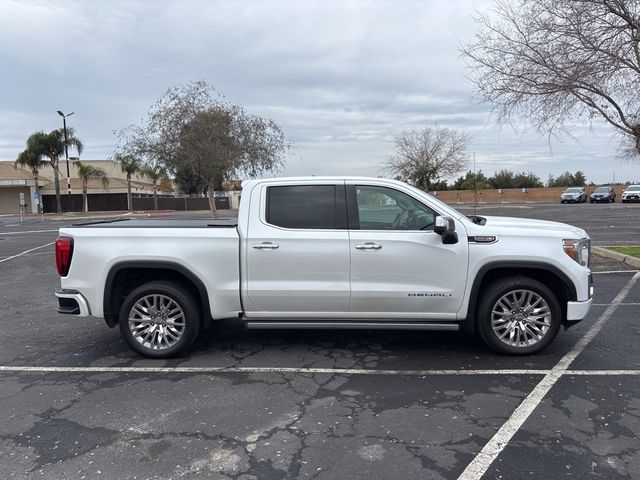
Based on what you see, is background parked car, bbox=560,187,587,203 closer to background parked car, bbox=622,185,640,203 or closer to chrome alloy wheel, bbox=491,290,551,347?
background parked car, bbox=622,185,640,203

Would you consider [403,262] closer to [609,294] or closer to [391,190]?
[391,190]

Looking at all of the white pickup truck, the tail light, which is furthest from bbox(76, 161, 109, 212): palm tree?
the white pickup truck

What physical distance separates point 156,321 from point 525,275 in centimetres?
384

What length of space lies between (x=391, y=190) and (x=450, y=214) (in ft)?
2.11

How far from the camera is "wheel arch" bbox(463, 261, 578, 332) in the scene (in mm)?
5125

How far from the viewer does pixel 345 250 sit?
5168mm

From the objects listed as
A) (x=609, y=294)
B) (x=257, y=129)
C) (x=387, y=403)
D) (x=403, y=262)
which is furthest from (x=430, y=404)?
(x=257, y=129)

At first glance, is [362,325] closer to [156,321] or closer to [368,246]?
A: [368,246]

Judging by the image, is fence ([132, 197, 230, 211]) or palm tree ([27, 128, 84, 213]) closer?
palm tree ([27, 128, 84, 213])

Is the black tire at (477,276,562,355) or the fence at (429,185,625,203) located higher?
the fence at (429,185,625,203)

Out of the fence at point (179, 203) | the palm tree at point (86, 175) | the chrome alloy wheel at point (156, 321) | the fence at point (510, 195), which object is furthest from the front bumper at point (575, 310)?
the fence at point (510, 195)

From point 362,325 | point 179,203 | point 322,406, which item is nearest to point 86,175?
point 179,203

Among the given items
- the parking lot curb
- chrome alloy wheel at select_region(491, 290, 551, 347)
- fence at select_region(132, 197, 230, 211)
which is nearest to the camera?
chrome alloy wheel at select_region(491, 290, 551, 347)

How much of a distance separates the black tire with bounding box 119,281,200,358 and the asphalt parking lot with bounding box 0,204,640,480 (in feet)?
0.58
